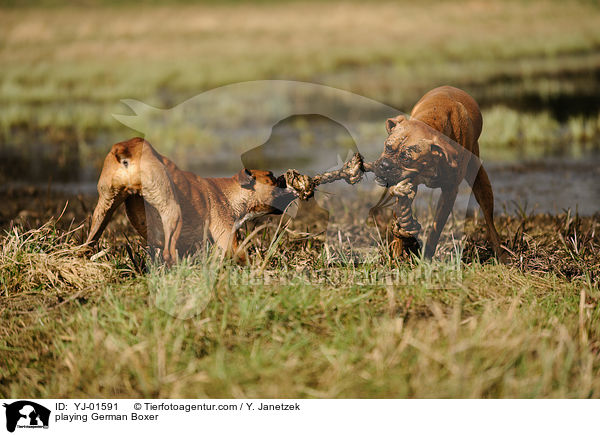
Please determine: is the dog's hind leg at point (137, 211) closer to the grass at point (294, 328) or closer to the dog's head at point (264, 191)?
the grass at point (294, 328)

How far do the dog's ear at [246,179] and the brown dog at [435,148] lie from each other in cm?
78

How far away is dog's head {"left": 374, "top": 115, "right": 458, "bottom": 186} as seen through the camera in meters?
4.22

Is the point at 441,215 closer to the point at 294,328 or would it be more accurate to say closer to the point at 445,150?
the point at 445,150

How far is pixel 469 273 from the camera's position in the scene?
4.63m

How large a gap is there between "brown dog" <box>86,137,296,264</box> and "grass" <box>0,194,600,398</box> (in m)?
0.20

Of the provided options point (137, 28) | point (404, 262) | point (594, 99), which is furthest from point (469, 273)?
point (137, 28)

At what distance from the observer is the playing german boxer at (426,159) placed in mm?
4246

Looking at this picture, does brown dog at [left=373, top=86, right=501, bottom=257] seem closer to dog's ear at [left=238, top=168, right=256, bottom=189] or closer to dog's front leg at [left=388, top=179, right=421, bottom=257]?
dog's front leg at [left=388, top=179, right=421, bottom=257]

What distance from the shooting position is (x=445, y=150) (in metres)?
4.27

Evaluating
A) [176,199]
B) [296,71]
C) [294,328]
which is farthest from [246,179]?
[296,71]

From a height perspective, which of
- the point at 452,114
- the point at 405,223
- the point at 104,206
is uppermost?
the point at 452,114

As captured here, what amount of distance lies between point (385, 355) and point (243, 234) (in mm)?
2072
